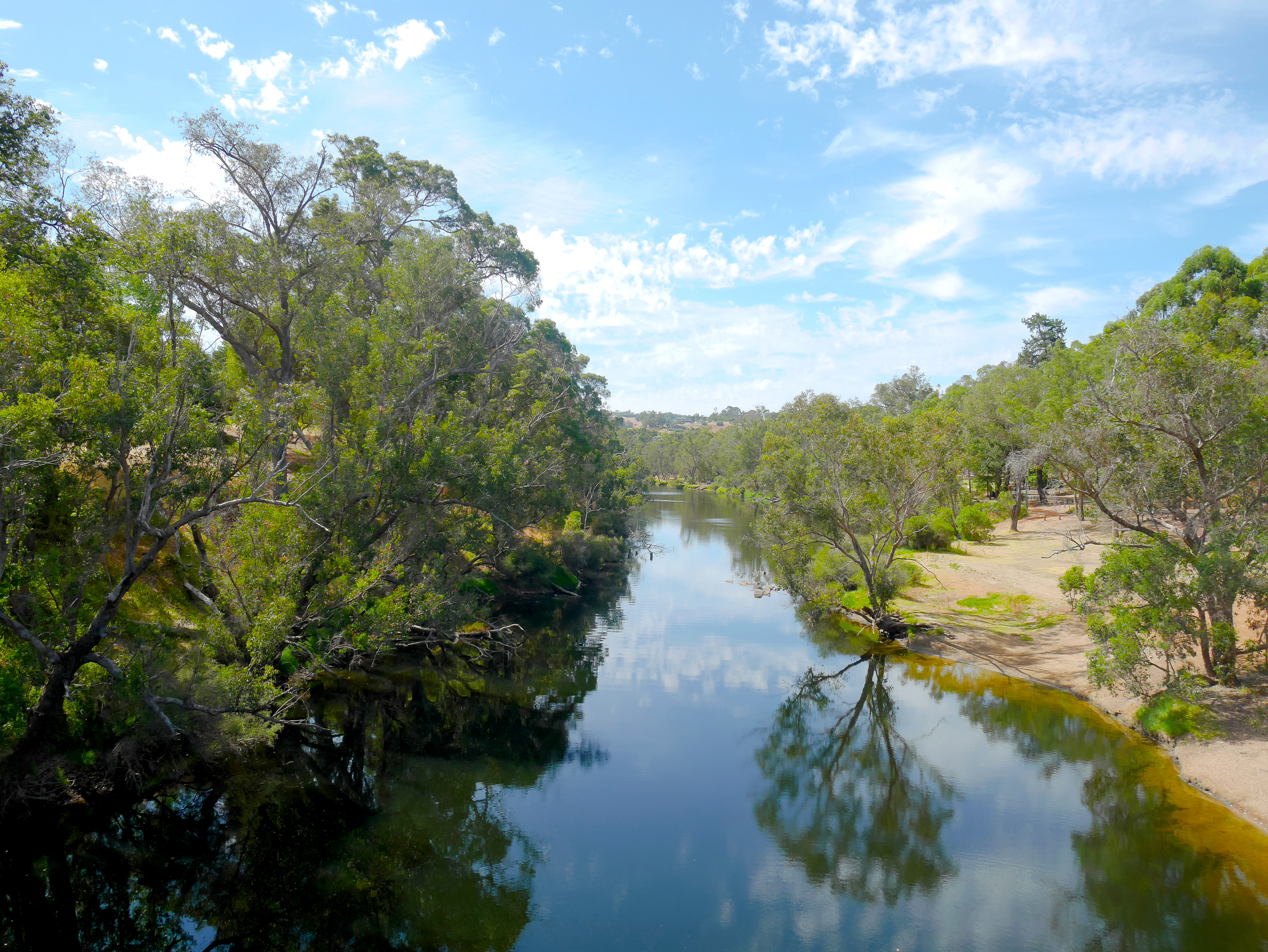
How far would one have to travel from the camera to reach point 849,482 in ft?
98.0

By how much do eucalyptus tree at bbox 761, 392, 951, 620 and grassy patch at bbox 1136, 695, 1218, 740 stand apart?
11.5m

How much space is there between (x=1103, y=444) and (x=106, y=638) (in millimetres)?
25534

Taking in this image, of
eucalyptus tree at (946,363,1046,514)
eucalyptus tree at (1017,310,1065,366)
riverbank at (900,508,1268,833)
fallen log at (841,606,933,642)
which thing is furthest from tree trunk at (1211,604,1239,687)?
eucalyptus tree at (1017,310,1065,366)

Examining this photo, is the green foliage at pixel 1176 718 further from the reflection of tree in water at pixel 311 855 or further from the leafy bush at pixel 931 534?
the leafy bush at pixel 931 534

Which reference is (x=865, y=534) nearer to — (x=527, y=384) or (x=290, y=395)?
(x=527, y=384)

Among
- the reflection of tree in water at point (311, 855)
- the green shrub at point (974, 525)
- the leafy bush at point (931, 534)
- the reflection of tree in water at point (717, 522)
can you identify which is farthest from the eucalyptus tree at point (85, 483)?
the green shrub at point (974, 525)

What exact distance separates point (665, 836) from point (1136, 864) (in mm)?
9547

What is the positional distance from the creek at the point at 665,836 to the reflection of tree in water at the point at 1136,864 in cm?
5

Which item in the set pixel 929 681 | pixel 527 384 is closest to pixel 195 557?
pixel 527 384

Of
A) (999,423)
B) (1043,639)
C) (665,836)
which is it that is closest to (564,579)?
(1043,639)

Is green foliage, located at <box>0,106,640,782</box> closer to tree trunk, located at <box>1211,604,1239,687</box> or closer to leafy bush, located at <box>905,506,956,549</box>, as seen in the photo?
tree trunk, located at <box>1211,604,1239,687</box>

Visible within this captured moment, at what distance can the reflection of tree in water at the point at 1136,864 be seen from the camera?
38.4 feet

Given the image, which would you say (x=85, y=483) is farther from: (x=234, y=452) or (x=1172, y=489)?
(x=1172, y=489)

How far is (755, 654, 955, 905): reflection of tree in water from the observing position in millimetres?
13672
